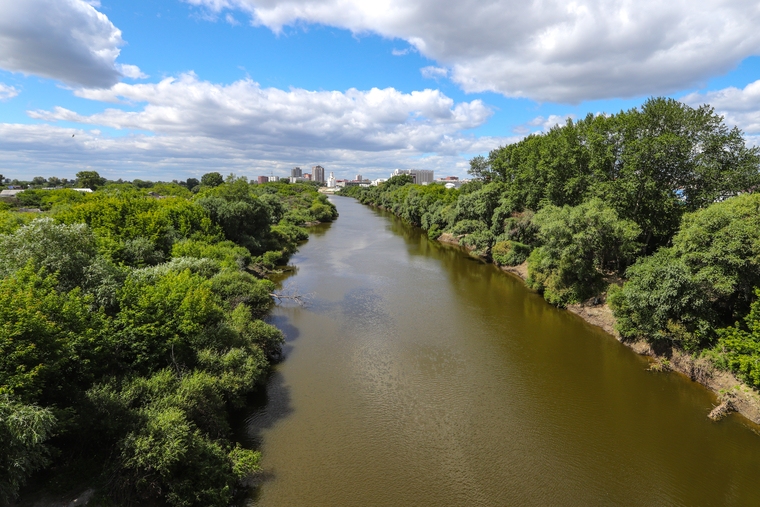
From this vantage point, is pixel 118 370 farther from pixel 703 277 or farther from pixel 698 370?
pixel 698 370

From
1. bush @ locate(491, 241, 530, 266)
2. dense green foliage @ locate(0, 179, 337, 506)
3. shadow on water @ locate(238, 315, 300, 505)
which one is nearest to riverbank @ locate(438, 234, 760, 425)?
bush @ locate(491, 241, 530, 266)

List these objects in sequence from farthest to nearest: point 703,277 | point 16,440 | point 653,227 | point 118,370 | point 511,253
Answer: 1. point 511,253
2. point 653,227
3. point 703,277
4. point 118,370
5. point 16,440

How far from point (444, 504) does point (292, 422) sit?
684cm

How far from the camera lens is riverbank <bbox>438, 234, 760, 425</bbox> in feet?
51.6

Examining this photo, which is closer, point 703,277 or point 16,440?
point 16,440

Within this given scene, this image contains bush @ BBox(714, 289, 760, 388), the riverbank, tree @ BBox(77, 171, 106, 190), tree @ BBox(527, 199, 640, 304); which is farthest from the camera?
tree @ BBox(77, 171, 106, 190)

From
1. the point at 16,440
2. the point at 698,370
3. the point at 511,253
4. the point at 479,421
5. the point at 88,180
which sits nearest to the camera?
the point at 16,440

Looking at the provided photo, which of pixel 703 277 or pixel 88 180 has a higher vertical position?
pixel 88 180

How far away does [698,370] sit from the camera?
18.2m

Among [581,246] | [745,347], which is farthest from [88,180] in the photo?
[745,347]

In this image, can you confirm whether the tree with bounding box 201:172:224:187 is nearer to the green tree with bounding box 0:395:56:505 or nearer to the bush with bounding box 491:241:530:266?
the bush with bounding box 491:241:530:266

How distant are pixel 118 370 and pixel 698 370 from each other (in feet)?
87.5

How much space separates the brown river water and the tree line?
10.6 ft

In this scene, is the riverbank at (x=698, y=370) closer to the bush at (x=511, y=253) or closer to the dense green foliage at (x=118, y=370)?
the bush at (x=511, y=253)
